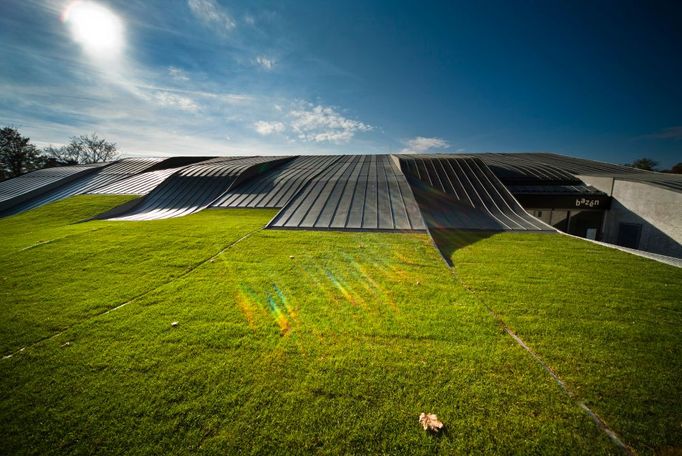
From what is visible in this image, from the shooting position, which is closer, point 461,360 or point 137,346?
point 461,360

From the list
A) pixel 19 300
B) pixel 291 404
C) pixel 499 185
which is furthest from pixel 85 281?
pixel 499 185

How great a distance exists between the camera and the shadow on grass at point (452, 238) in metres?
9.88

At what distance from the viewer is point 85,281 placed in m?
7.04

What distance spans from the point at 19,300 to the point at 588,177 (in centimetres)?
3069

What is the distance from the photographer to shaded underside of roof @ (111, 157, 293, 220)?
56.9 ft

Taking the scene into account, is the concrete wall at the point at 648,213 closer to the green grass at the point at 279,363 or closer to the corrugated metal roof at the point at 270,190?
the green grass at the point at 279,363

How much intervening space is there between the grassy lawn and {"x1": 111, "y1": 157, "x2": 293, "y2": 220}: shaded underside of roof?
1764cm

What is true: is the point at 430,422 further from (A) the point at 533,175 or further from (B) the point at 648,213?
(A) the point at 533,175

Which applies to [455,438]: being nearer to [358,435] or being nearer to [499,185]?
[358,435]

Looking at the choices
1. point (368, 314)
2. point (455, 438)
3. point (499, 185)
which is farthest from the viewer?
point (499, 185)

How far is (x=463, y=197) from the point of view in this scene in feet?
56.2

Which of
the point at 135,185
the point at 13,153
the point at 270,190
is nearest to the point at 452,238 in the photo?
the point at 270,190

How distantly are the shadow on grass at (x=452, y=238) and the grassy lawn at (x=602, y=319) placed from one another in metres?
0.21

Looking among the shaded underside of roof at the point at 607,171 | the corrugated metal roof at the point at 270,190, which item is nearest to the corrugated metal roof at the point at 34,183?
the corrugated metal roof at the point at 270,190
